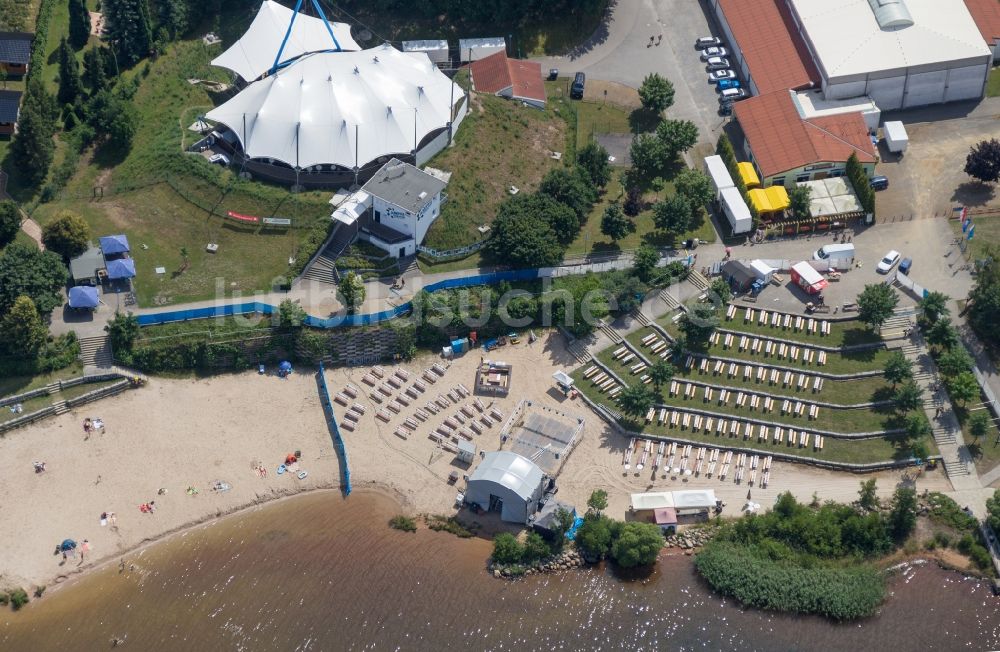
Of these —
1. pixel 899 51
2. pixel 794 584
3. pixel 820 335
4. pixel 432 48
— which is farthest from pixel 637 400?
pixel 432 48

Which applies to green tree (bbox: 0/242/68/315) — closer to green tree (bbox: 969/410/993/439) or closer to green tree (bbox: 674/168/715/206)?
green tree (bbox: 674/168/715/206)

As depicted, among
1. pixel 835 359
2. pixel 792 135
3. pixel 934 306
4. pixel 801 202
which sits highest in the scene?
pixel 792 135

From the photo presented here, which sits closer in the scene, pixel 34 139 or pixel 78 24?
pixel 34 139

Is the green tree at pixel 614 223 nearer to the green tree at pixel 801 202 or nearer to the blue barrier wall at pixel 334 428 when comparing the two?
the green tree at pixel 801 202

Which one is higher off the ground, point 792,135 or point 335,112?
point 335,112

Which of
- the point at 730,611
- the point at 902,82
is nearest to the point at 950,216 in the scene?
the point at 902,82

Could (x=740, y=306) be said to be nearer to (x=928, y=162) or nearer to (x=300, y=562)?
(x=928, y=162)

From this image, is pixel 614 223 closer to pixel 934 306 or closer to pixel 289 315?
pixel 934 306

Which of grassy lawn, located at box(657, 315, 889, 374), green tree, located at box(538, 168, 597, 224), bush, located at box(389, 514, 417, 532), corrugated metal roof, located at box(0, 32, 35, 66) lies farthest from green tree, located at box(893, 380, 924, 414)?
corrugated metal roof, located at box(0, 32, 35, 66)
